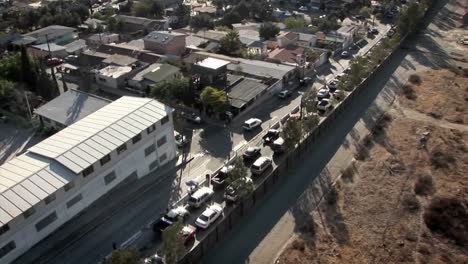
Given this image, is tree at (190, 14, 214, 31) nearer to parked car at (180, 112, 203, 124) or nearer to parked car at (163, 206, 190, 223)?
parked car at (180, 112, 203, 124)

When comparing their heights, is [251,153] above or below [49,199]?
below

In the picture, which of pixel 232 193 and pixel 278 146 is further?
pixel 278 146

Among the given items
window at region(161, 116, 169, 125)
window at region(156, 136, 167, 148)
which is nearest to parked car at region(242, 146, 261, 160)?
window at region(156, 136, 167, 148)

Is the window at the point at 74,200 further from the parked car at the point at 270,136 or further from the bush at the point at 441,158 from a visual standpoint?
the bush at the point at 441,158

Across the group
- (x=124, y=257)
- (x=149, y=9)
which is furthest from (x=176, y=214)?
(x=149, y=9)

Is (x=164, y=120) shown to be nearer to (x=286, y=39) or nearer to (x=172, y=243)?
(x=172, y=243)

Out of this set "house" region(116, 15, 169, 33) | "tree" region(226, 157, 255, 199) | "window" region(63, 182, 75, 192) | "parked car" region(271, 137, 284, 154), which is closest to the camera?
"window" region(63, 182, 75, 192)

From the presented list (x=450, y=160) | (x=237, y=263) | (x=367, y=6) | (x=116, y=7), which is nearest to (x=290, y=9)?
(x=367, y=6)
